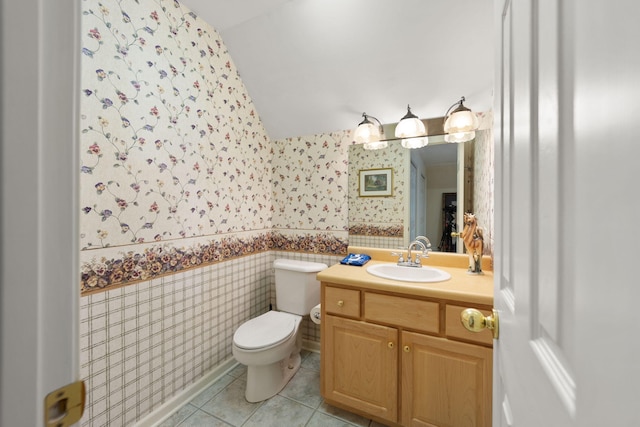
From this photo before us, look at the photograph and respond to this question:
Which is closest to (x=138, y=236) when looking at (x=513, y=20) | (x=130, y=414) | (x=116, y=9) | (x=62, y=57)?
(x=130, y=414)

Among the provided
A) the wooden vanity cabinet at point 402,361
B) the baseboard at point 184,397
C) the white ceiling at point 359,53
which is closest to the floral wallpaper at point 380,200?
the white ceiling at point 359,53

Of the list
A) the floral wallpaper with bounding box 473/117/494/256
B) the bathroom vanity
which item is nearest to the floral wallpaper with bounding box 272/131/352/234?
the bathroom vanity

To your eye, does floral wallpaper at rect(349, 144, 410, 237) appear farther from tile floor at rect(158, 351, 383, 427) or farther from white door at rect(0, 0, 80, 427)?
white door at rect(0, 0, 80, 427)

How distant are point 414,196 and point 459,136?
499 mm

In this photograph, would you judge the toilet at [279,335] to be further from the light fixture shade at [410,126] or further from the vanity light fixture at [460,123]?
the vanity light fixture at [460,123]

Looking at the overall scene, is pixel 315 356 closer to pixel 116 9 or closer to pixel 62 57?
pixel 62 57

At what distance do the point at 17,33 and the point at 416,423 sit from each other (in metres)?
1.86

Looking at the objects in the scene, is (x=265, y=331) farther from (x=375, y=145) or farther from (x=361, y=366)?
(x=375, y=145)

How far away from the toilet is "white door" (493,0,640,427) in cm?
133

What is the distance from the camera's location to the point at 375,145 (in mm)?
1918

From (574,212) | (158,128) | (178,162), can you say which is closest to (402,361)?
(574,212)

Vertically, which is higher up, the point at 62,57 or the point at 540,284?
the point at 62,57

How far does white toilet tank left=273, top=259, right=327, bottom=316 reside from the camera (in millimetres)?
1933

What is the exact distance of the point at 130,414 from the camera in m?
1.29
